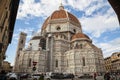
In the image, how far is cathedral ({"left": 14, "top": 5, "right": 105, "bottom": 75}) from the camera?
1371 inches

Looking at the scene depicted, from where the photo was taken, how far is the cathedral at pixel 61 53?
34.8 metres

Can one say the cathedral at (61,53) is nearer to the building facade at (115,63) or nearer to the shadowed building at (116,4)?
the building facade at (115,63)

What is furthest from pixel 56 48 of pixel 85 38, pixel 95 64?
pixel 95 64

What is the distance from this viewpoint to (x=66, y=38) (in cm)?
4288

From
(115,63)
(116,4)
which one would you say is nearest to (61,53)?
(115,63)

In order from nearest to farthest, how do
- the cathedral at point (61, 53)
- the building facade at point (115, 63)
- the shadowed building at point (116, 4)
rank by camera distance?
1. the shadowed building at point (116, 4)
2. the cathedral at point (61, 53)
3. the building facade at point (115, 63)

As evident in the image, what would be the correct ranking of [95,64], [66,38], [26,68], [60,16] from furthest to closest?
[60,16], [66,38], [26,68], [95,64]

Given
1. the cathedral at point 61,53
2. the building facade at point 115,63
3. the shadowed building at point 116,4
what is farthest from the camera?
the building facade at point 115,63

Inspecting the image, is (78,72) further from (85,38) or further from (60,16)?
(60,16)

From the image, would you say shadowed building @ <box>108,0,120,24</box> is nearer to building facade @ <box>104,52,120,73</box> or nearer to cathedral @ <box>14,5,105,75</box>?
cathedral @ <box>14,5,105,75</box>

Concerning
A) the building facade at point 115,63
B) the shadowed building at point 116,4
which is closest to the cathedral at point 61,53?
the building facade at point 115,63

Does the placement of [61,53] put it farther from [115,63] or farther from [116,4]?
[116,4]

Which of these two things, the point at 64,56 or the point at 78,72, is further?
the point at 64,56

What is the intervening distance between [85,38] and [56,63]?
1003 centimetres
